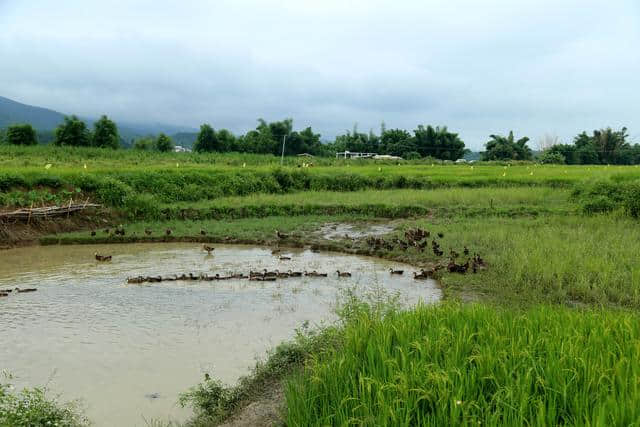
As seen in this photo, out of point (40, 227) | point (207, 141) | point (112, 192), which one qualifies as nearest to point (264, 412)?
point (40, 227)

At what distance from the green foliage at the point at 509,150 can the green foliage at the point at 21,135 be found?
36778mm

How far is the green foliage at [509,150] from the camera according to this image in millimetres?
45031

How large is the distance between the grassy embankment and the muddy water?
2.42ft

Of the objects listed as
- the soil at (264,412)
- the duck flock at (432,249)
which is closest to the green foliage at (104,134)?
the duck flock at (432,249)

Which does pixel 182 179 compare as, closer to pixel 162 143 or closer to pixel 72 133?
pixel 72 133

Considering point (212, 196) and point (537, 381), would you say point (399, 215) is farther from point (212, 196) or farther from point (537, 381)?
point (537, 381)

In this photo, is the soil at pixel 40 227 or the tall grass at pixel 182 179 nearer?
the soil at pixel 40 227

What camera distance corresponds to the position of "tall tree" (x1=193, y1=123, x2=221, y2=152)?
41.1 metres

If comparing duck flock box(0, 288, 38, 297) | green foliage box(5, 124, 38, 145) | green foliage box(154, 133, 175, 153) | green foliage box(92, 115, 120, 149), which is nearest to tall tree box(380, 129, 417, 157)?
green foliage box(154, 133, 175, 153)

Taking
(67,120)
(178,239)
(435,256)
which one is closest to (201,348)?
(435,256)

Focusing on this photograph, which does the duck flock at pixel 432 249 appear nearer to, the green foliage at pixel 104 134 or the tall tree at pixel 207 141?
the green foliage at pixel 104 134

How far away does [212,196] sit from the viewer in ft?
63.1

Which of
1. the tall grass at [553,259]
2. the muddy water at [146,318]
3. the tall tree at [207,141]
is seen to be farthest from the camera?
the tall tree at [207,141]

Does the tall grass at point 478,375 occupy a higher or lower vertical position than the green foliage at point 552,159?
lower
